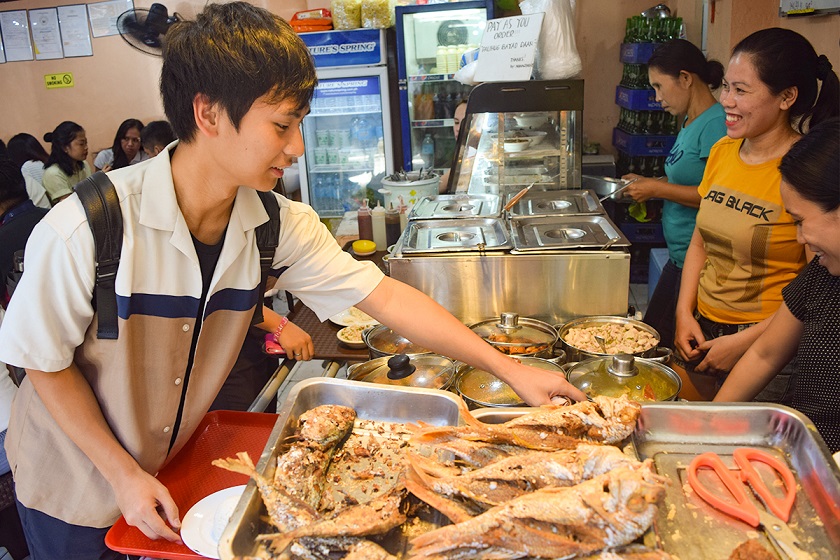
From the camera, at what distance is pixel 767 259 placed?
238 cm

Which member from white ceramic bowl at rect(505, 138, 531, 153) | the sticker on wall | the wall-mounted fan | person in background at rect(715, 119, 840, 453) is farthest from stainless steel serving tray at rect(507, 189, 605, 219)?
the sticker on wall

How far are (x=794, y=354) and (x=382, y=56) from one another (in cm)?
493

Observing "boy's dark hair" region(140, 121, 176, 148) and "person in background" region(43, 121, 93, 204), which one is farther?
"person in background" region(43, 121, 93, 204)

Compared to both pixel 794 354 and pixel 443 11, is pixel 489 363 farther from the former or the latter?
pixel 443 11

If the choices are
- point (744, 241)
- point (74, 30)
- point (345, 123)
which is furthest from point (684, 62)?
point (74, 30)

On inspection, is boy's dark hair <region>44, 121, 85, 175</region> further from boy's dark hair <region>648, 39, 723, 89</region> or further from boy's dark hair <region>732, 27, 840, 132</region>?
boy's dark hair <region>732, 27, 840, 132</region>

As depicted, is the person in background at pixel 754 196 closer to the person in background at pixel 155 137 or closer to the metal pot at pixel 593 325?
the metal pot at pixel 593 325

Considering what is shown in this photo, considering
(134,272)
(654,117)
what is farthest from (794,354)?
(654,117)

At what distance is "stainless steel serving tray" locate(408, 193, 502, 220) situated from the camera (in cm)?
307

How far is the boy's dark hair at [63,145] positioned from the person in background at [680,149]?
17.0 ft

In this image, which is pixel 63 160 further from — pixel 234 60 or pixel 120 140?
pixel 234 60

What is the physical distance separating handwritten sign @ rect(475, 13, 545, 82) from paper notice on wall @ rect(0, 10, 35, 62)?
6276 millimetres

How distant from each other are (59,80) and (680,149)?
7042 mm

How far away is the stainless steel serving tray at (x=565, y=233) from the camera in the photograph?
2.54m
